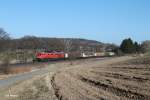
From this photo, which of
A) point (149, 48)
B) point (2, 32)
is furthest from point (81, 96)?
point (149, 48)

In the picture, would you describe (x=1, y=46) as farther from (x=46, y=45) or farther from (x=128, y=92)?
(x=128, y=92)

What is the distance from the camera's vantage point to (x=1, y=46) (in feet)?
374

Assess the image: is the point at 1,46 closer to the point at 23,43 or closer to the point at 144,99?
the point at 23,43

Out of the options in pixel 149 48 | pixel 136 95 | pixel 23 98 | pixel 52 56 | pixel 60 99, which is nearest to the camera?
pixel 136 95

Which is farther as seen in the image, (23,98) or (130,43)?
(130,43)

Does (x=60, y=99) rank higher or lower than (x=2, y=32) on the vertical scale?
lower

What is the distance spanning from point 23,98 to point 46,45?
481 feet

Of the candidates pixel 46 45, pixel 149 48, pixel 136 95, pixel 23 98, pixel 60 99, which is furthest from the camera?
pixel 149 48

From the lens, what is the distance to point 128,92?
19.9 meters

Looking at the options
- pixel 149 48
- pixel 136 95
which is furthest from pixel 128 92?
pixel 149 48

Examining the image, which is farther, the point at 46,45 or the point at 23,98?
the point at 46,45

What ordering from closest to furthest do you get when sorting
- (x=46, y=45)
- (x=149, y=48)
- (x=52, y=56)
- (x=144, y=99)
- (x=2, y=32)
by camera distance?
(x=144, y=99) → (x=52, y=56) → (x=2, y=32) → (x=46, y=45) → (x=149, y=48)

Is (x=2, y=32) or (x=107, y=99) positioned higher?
(x=2, y=32)

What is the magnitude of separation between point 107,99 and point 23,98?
628 centimetres
